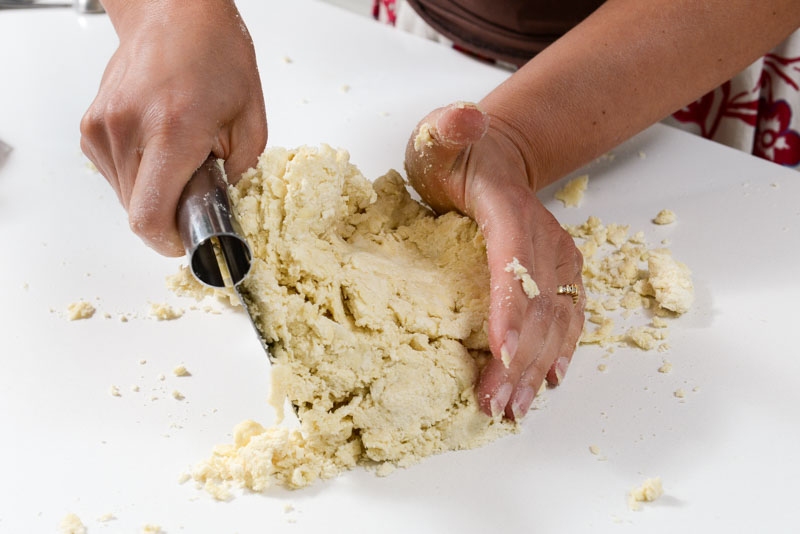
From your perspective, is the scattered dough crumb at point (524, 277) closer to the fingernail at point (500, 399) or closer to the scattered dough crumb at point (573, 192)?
the fingernail at point (500, 399)

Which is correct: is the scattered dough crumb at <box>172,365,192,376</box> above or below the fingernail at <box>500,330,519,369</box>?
below

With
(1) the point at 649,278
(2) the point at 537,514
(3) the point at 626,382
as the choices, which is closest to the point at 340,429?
(2) the point at 537,514

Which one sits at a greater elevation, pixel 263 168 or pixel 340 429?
pixel 263 168

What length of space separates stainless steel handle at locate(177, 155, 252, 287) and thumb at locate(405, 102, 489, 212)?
240 mm

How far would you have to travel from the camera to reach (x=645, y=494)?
0.72m

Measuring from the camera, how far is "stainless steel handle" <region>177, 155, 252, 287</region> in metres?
0.70

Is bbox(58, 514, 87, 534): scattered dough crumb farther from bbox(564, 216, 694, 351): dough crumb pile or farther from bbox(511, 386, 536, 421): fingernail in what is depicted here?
bbox(564, 216, 694, 351): dough crumb pile

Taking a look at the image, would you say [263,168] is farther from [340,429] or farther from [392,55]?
[392,55]

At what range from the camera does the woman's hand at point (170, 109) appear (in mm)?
738

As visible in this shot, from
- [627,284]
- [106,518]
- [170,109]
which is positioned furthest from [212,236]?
[627,284]

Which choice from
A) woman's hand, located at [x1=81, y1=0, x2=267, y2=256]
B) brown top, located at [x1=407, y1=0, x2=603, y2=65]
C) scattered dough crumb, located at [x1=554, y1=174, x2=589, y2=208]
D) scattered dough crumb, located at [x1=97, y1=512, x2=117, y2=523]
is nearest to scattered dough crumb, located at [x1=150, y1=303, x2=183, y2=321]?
woman's hand, located at [x1=81, y1=0, x2=267, y2=256]

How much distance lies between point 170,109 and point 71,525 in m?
0.38

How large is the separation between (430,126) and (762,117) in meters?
0.67

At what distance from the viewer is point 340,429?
0.77 m
